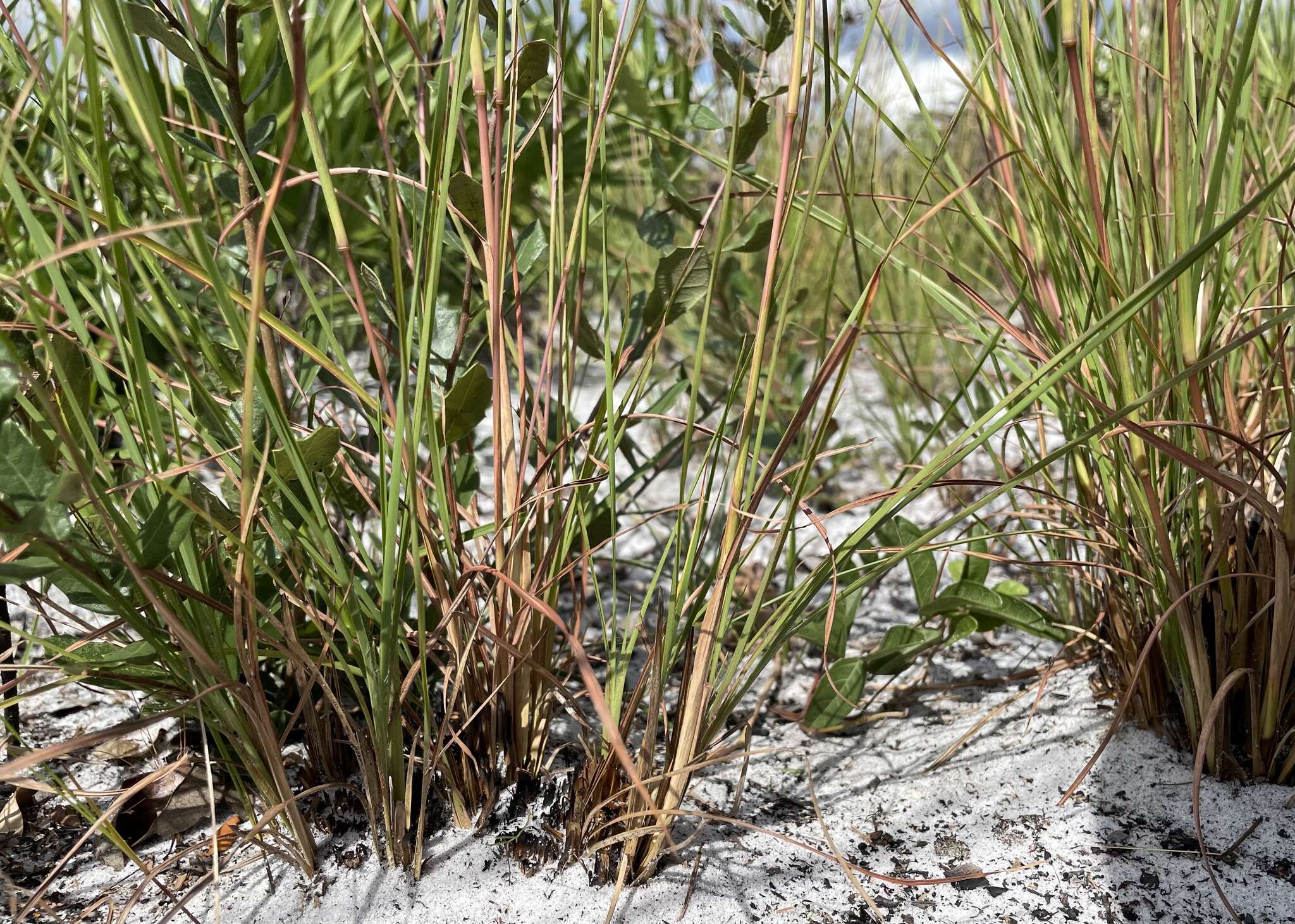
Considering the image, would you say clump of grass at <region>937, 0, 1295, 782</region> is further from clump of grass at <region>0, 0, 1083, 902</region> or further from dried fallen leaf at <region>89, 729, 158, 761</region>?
dried fallen leaf at <region>89, 729, 158, 761</region>

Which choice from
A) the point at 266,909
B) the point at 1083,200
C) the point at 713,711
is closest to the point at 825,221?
the point at 1083,200

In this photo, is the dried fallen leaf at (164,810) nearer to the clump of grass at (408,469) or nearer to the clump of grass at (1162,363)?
the clump of grass at (408,469)

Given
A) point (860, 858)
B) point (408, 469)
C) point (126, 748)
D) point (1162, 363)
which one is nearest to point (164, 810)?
point (126, 748)

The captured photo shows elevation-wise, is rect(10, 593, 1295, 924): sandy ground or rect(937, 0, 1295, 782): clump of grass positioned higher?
rect(937, 0, 1295, 782): clump of grass

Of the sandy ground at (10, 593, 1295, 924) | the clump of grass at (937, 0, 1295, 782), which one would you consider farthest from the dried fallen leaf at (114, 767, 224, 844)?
the clump of grass at (937, 0, 1295, 782)

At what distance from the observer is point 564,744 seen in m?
0.75

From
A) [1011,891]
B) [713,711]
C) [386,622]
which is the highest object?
[386,622]

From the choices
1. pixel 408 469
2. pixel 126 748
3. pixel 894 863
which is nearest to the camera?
pixel 408 469

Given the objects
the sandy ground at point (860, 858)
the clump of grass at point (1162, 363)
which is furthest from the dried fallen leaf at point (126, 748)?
the clump of grass at point (1162, 363)

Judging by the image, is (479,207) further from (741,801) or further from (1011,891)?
(1011,891)

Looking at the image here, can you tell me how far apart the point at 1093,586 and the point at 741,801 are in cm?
40

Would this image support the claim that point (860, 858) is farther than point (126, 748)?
No

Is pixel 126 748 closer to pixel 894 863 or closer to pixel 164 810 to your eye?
pixel 164 810

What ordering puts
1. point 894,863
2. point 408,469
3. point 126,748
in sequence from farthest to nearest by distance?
point 126,748
point 894,863
point 408,469
